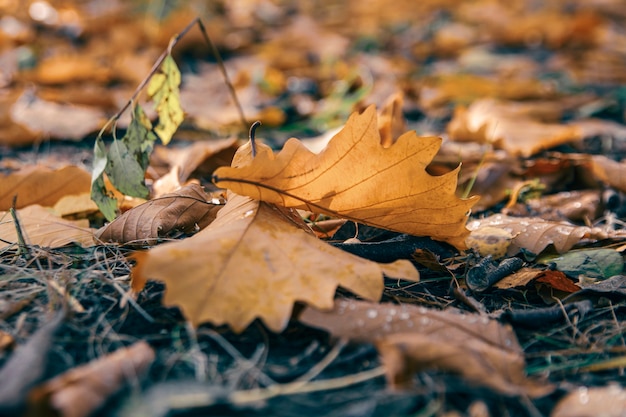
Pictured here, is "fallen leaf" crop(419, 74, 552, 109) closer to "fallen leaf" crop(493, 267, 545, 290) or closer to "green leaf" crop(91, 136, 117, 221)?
"fallen leaf" crop(493, 267, 545, 290)

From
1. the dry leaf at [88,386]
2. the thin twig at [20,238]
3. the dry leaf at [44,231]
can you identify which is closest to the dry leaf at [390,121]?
the dry leaf at [44,231]

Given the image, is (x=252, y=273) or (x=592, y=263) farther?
(x=592, y=263)

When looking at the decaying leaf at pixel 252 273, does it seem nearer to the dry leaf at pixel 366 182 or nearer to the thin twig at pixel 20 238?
the dry leaf at pixel 366 182

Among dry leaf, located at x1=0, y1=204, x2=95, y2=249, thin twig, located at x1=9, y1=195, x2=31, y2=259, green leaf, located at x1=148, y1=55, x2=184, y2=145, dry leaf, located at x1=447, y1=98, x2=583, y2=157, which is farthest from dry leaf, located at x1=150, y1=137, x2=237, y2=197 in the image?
dry leaf, located at x1=447, y1=98, x2=583, y2=157

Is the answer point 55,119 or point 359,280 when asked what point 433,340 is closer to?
point 359,280

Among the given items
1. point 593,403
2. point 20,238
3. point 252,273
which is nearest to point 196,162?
point 20,238

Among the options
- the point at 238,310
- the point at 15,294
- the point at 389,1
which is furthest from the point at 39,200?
the point at 389,1
